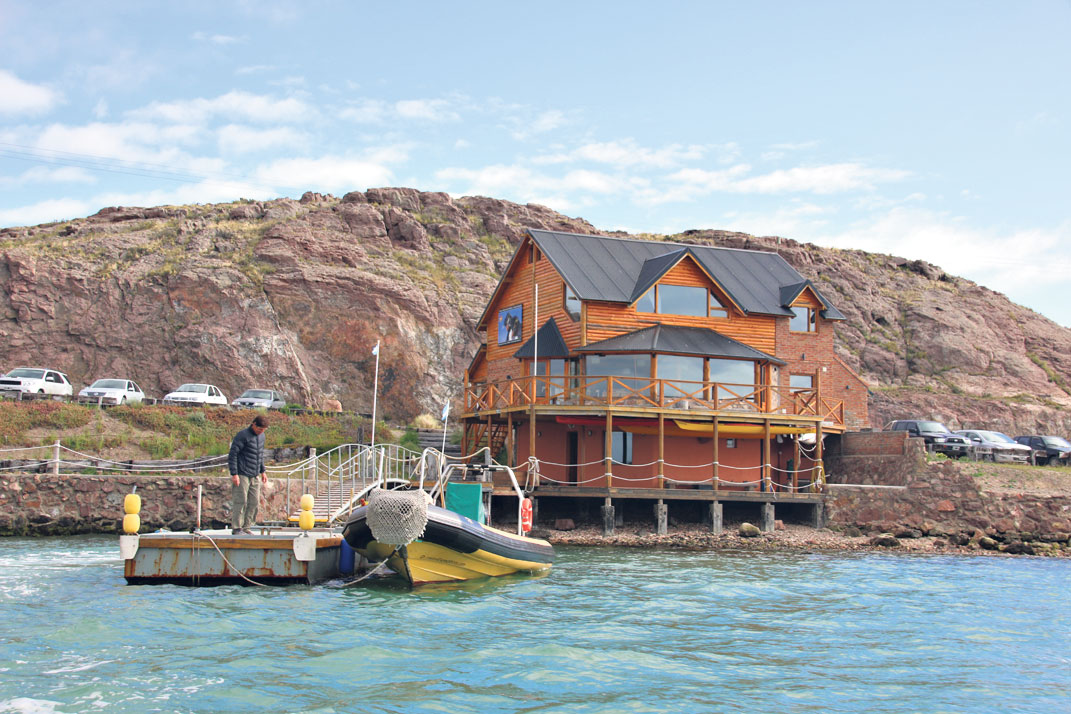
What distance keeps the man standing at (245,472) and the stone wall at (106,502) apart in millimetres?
9323

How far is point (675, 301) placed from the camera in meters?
34.5

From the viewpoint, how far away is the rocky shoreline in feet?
92.7

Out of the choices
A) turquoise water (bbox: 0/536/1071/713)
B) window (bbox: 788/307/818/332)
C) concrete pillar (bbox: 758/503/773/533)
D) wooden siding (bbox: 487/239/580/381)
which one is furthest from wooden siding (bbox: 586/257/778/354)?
turquoise water (bbox: 0/536/1071/713)

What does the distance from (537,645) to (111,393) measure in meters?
32.1

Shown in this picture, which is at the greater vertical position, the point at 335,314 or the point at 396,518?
the point at 335,314

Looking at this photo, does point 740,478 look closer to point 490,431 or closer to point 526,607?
point 490,431

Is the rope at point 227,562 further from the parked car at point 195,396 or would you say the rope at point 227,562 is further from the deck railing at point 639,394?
the parked car at point 195,396

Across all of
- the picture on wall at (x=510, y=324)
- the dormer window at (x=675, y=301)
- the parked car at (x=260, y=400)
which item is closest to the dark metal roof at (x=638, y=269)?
the dormer window at (x=675, y=301)

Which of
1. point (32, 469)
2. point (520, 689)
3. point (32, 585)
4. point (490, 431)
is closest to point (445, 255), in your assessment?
point (490, 431)

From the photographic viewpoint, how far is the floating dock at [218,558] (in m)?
16.9

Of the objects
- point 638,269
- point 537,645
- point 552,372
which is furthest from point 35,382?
point 537,645

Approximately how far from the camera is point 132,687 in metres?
10.7

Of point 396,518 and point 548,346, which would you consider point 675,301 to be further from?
point 396,518

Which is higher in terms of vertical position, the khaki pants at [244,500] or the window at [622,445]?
the window at [622,445]
